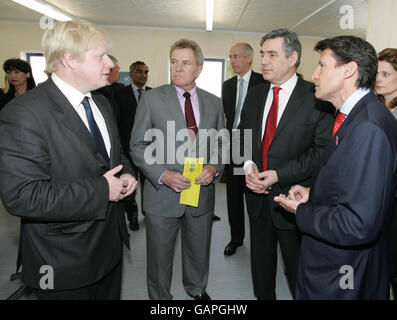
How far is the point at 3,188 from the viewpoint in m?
1.07

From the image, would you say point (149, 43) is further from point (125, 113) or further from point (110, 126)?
point (110, 126)

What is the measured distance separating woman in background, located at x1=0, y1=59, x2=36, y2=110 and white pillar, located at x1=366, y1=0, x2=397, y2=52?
3658mm

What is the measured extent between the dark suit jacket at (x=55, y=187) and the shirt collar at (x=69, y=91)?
0.03 metres

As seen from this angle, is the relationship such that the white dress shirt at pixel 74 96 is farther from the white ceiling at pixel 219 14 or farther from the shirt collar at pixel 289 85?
the white ceiling at pixel 219 14

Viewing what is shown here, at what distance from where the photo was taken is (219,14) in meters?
6.38

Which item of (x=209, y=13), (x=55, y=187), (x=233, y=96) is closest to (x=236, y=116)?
(x=233, y=96)

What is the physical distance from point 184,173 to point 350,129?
1076 mm

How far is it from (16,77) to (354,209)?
321 centimetres

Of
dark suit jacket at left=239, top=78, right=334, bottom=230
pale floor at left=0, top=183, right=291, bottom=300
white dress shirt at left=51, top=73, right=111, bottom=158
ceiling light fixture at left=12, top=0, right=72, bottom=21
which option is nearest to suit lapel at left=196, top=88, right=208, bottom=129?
dark suit jacket at left=239, top=78, right=334, bottom=230

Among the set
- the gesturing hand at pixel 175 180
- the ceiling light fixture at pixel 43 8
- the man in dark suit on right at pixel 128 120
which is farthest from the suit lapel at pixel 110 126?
the ceiling light fixture at pixel 43 8

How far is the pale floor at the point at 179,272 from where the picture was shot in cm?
243

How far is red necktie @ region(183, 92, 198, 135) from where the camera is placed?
6.48ft

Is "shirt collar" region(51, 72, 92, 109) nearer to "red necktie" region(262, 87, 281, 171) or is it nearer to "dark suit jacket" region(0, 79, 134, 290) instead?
"dark suit jacket" region(0, 79, 134, 290)
